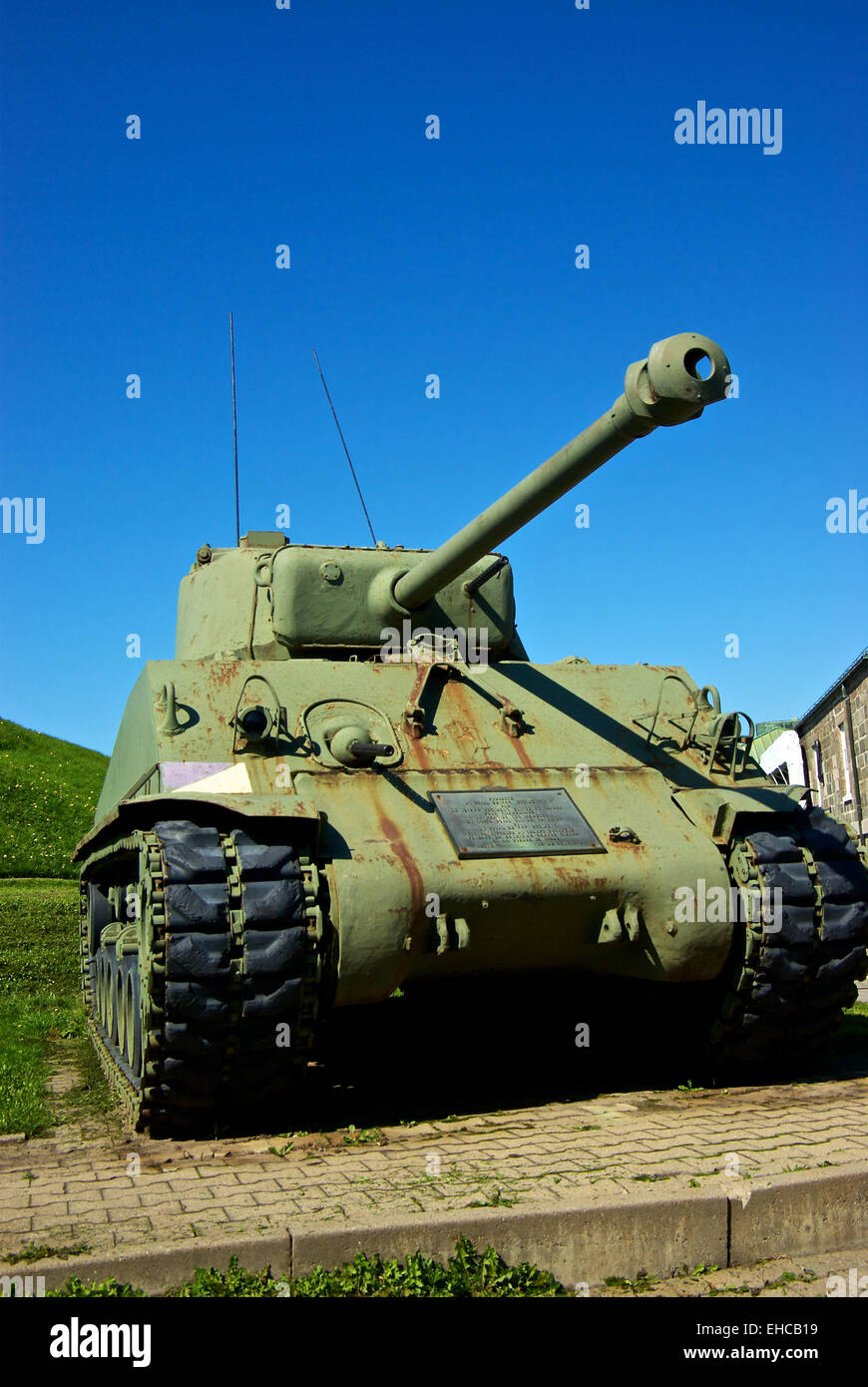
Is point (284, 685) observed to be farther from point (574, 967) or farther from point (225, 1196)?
point (225, 1196)

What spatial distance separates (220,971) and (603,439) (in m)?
3.39

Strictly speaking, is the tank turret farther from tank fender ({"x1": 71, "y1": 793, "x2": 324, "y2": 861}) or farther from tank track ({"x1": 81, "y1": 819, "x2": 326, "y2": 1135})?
tank track ({"x1": 81, "y1": 819, "x2": 326, "y2": 1135})

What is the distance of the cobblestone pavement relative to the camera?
199 inches

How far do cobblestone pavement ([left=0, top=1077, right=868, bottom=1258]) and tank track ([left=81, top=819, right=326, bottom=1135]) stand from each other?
0.27 metres

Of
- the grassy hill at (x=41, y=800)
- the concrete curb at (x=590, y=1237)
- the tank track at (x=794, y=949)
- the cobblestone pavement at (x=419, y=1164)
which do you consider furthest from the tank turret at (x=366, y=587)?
the grassy hill at (x=41, y=800)

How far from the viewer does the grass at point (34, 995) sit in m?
8.02

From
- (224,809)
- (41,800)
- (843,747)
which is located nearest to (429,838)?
(224,809)

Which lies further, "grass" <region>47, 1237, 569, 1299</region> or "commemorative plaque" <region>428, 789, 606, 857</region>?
"commemorative plaque" <region>428, 789, 606, 857</region>

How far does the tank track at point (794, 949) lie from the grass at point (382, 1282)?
3.06 m

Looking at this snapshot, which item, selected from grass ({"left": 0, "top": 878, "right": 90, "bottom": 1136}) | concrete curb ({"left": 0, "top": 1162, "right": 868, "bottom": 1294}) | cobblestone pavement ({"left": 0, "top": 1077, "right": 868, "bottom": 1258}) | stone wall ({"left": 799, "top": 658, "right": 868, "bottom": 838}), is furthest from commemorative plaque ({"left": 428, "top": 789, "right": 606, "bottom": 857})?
stone wall ({"left": 799, "top": 658, "right": 868, "bottom": 838})

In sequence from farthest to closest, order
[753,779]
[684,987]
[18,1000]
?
[18,1000] < [753,779] < [684,987]
